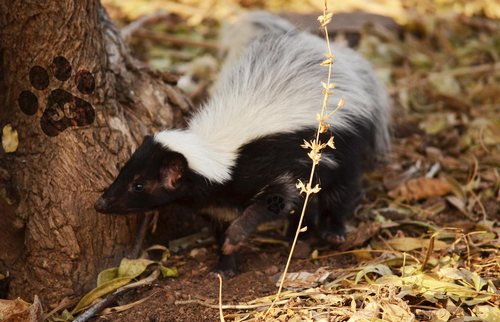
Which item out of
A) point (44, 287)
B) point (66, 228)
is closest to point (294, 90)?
point (66, 228)

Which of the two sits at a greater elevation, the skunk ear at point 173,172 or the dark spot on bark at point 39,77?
the dark spot on bark at point 39,77

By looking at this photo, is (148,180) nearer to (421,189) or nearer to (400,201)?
(400,201)

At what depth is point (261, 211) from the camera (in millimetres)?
4695

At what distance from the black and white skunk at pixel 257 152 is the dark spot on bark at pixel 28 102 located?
0.68 meters

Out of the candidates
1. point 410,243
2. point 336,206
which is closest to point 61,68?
point 336,206

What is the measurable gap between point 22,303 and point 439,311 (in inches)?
91.1

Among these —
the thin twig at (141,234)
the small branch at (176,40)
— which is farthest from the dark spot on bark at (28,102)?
the small branch at (176,40)

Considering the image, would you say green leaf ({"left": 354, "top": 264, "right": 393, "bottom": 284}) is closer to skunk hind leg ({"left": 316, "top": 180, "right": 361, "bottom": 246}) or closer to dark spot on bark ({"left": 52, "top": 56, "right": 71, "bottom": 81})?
skunk hind leg ({"left": 316, "top": 180, "right": 361, "bottom": 246})

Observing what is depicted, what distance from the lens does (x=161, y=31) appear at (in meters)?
9.04

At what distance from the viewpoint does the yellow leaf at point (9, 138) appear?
4.40m

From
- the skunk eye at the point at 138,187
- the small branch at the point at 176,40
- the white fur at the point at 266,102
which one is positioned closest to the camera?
the skunk eye at the point at 138,187

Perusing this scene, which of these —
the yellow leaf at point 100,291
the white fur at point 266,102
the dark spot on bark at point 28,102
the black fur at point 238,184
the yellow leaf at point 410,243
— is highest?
the dark spot on bark at point 28,102

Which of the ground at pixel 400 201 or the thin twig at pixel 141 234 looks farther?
the thin twig at pixel 141 234

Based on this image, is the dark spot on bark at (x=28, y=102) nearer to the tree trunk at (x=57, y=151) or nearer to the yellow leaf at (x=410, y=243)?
the tree trunk at (x=57, y=151)
